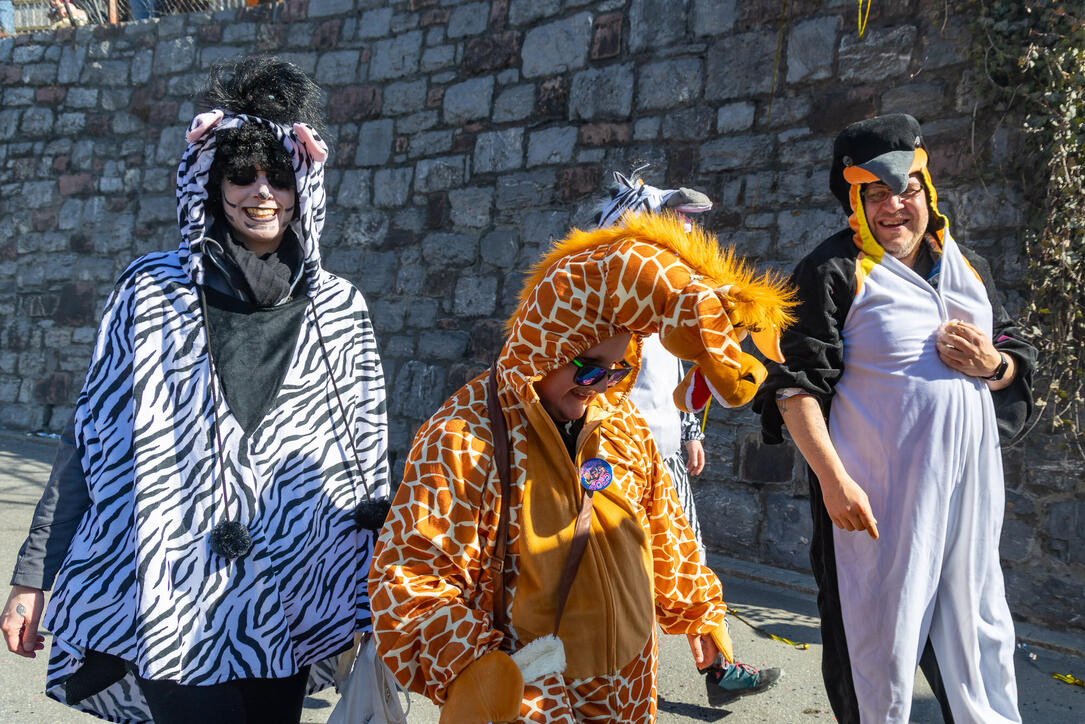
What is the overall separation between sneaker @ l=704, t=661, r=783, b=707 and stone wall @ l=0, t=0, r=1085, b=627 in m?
1.68

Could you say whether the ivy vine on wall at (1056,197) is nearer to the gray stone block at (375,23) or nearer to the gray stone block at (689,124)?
the gray stone block at (689,124)

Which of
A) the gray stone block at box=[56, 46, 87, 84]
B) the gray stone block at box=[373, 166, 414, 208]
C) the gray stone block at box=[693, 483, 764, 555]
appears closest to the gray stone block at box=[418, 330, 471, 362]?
the gray stone block at box=[373, 166, 414, 208]

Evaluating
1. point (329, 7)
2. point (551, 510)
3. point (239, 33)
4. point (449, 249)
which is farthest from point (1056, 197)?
point (239, 33)

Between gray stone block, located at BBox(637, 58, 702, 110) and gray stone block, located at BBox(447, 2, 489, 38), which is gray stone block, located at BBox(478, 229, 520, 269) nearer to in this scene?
gray stone block, located at BBox(637, 58, 702, 110)

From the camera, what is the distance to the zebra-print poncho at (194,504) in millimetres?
1946

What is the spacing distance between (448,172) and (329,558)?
16.8ft

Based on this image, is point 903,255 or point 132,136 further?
point 132,136

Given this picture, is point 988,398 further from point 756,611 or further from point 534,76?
point 534,76

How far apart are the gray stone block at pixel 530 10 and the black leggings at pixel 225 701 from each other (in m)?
5.34

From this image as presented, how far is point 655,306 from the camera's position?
4.81 feet

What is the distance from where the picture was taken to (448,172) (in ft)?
22.7

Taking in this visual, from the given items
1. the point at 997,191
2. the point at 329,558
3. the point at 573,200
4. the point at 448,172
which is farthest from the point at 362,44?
the point at 329,558

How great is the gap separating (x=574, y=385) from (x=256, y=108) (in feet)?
4.09

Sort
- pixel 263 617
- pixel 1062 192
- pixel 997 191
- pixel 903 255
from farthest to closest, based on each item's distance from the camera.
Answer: pixel 997 191
pixel 1062 192
pixel 903 255
pixel 263 617
